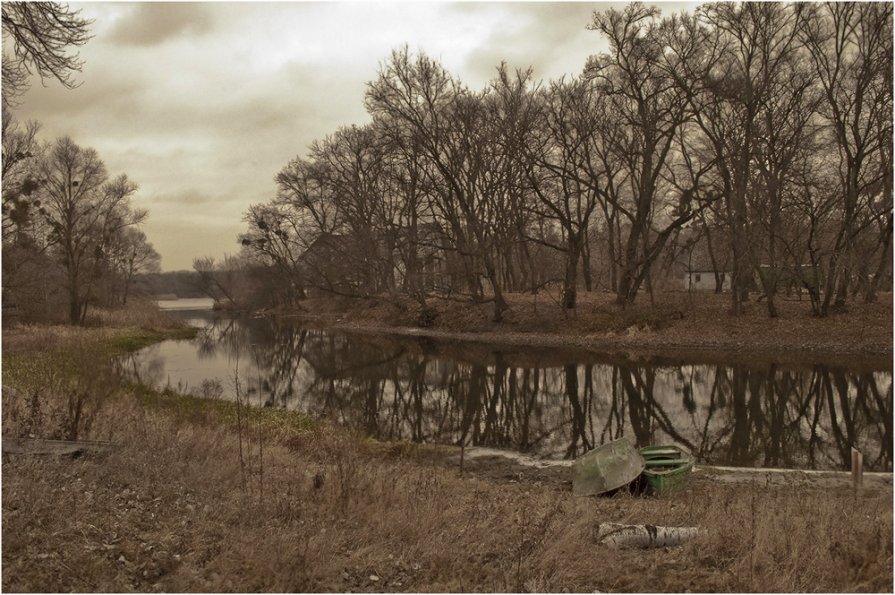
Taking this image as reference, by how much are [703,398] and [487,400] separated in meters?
5.81

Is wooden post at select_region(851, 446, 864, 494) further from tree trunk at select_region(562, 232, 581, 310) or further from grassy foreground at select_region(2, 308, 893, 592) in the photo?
tree trunk at select_region(562, 232, 581, 310)

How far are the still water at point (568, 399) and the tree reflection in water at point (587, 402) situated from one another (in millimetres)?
42

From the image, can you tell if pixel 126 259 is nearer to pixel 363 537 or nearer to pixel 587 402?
pixel 587 402

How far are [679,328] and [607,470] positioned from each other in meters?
20.7

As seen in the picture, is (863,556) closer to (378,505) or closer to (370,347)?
(378,505)

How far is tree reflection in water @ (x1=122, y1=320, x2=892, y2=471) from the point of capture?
41.9 ft

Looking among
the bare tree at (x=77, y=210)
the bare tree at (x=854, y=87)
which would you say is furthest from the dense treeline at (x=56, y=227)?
the bare tree at (x=854, y=87)

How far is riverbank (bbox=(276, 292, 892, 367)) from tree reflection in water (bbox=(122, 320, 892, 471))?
3.41 meters

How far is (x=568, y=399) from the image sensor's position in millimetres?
17453

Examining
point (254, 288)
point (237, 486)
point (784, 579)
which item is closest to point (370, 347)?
point (237, 486)

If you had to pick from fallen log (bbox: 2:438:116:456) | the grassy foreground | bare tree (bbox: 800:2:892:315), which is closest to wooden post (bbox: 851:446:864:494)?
the grassy foreground

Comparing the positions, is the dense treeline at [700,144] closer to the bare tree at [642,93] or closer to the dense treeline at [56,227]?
the bare tree at [642,93]

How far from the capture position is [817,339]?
81.8 feet

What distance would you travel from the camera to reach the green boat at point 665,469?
29.3ft
